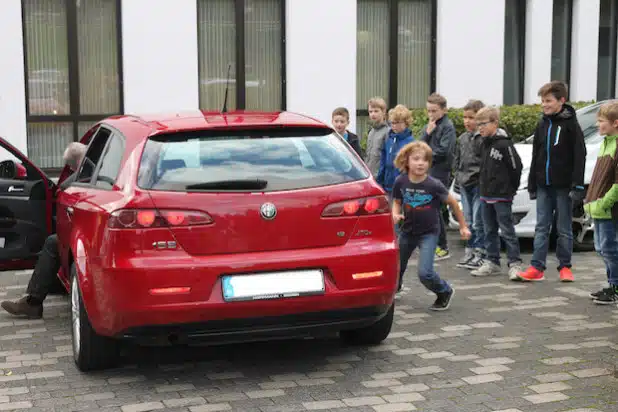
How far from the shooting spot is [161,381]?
5875mm

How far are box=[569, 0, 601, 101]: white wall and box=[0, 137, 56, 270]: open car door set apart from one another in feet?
41.3

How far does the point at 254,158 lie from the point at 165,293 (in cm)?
96

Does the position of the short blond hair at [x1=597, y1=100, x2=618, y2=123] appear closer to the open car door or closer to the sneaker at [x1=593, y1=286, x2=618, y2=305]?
the sneaker at [x1=593, y1=286, x2=618, y2=305]

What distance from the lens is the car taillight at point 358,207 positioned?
18.7 feet

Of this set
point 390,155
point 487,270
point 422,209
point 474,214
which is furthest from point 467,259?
point 422,209

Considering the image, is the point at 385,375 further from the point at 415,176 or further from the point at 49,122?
the point at 49,122

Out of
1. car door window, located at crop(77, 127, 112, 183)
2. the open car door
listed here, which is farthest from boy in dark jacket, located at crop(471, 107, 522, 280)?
the open car door

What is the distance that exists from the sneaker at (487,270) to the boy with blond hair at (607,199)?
145 centimetres

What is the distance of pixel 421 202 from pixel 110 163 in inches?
103

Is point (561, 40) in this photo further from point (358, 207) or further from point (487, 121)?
point (358, 207)

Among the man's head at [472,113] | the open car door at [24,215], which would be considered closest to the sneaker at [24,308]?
the open car door at [24,215]

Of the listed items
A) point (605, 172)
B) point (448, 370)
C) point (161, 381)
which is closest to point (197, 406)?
point (161, 381)

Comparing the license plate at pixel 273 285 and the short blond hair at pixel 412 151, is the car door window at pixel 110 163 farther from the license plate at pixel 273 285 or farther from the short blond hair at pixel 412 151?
the short blond hair at pixel 412 151

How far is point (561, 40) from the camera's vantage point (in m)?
18.3
